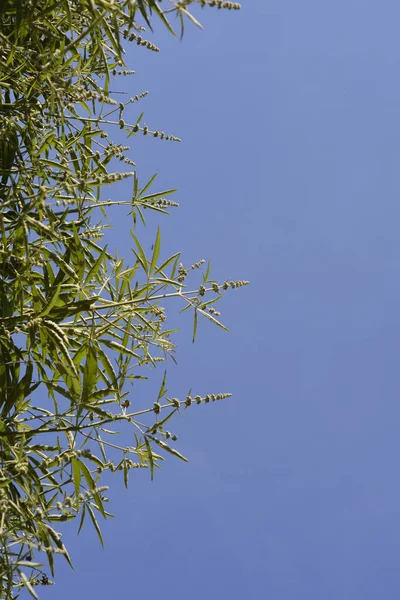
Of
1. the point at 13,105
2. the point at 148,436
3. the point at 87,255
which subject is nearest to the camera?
the point at 148,436

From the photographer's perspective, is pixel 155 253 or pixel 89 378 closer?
pixel 89 378

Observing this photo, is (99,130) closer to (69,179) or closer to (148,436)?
(69,179)

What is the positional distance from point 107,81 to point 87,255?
2.58ft

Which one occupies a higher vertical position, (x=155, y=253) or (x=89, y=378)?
(x=155, y=253)

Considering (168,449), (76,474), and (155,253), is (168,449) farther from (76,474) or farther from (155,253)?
(155,253)

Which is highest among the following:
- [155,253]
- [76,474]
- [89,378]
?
[155,253]

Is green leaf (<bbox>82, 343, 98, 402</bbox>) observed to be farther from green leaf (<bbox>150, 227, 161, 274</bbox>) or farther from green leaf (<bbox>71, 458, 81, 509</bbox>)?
green leaf (<bbox>150, 227, 161, 274</bbox>)

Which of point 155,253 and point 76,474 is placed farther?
point 155,253

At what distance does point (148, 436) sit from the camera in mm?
2326

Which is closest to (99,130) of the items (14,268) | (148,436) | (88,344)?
(14,268)

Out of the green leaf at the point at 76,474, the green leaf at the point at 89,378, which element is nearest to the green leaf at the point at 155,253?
the green leaf at the point at 89,378

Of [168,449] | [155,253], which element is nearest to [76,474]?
[168,449]

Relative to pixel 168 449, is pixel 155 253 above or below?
above

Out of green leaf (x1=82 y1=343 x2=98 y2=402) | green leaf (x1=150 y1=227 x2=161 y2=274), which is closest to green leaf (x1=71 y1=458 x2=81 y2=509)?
green leaf (x1=82 y1=343 x2=98 y2=402)
